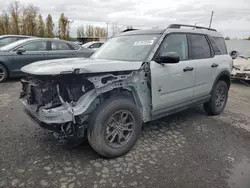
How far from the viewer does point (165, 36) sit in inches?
131

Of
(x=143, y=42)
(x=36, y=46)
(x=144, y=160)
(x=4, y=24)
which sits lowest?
(x=144, y=160)

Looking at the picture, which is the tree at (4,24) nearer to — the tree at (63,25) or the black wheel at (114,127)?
the tree at (63,25)

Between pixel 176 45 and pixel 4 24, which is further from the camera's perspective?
pixel 4 24

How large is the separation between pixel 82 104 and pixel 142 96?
98 centimetres

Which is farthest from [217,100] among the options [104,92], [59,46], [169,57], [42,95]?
[59,46]

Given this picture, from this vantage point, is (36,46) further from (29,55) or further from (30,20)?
(30,20)

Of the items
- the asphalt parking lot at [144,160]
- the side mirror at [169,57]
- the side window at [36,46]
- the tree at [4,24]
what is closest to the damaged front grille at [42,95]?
the asphalt parking lot at [144,160]

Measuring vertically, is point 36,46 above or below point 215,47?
above

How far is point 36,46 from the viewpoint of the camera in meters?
7.32

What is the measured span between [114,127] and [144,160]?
24.1 inches

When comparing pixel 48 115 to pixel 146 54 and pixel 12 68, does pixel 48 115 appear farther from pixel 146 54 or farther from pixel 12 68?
pixel 12 68

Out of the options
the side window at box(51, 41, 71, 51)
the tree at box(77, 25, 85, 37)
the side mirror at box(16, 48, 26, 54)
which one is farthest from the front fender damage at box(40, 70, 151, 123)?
the tree at box(77, 25, 85, 37)

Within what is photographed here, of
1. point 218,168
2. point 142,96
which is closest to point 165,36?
point 142,96

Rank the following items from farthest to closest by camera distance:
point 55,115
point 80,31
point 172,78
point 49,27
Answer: point 80,31 < point 49,27 < point 172,78 < point 55,115
